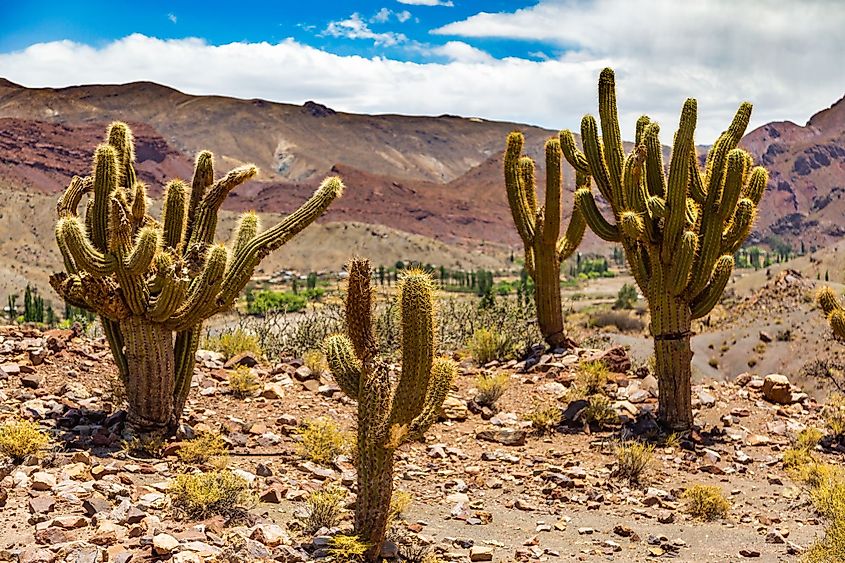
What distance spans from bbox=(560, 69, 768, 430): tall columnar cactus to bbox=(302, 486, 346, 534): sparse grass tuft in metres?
6.15

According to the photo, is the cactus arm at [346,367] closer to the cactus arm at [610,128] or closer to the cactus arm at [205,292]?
the cactus arm at [205,292]

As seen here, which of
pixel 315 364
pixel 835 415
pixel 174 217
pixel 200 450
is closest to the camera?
pixel 200 450

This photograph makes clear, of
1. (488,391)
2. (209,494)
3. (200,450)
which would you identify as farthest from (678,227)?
(209,494)

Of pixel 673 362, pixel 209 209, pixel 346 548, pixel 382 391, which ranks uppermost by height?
pixel 209 209

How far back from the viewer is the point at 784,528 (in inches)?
328

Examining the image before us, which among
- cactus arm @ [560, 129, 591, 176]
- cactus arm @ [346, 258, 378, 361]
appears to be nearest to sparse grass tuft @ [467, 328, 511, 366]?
cactus arm @ [560, 129, 591, 176]

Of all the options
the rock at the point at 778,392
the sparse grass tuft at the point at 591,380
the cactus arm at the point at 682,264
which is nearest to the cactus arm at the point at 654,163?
the cactus arm at the point at 682,264

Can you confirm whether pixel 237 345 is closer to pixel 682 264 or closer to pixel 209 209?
pixel 209 209

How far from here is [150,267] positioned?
8.68 meters

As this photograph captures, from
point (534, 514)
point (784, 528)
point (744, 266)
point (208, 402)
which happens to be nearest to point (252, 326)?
point (208, 402)

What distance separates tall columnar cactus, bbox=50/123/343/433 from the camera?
834 centimetres

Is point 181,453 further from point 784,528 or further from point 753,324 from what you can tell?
point 753,324

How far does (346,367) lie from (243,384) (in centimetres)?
437

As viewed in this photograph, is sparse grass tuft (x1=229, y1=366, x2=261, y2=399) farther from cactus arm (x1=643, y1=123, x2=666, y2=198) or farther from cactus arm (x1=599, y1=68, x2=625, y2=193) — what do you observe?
cactus arm (x1=643, y1=123, x2=666, y2=198)
